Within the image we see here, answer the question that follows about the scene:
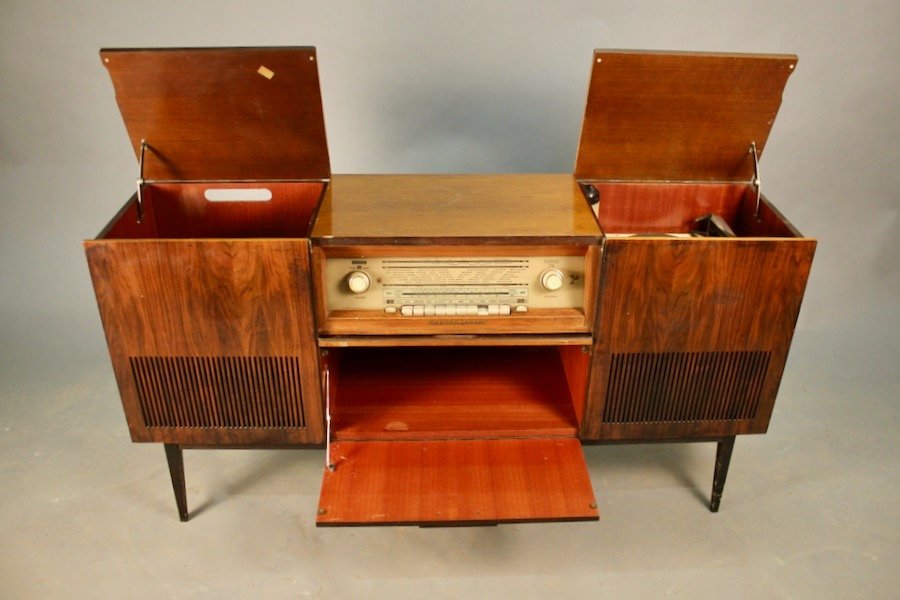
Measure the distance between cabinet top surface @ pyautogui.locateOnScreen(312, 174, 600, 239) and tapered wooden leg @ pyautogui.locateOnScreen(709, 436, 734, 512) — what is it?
686 mm

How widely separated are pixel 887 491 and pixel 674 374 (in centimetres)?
82

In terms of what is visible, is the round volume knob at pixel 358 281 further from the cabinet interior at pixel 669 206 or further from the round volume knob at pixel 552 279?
the cabinet interior at pixel 669 206

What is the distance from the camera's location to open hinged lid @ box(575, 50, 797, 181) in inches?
65.5

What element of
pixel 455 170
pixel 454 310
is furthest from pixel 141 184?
pixel 455 170

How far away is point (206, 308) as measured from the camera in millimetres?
1597

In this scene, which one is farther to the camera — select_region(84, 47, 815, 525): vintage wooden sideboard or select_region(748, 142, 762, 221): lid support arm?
select_region(748, 142, 762, 221): lid support arm

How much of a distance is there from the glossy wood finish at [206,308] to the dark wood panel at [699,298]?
635mm

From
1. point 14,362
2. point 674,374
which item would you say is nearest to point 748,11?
point 674,374

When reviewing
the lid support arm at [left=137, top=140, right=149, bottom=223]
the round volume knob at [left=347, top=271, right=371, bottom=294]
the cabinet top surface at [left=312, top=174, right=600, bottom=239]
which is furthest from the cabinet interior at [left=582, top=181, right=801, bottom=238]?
the lid support arm at [left=137, top=140, right=149, bottom=223]

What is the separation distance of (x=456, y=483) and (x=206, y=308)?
649mm

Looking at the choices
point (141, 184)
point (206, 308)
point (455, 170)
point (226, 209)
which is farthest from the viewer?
point (455, 170)

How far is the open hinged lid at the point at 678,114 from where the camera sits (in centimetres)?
166

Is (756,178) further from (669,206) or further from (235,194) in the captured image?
(235,194)

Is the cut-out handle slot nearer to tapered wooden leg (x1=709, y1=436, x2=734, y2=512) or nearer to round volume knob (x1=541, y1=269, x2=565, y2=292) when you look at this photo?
round volume knob (x1=541, y1=269, x2=565, y2=292)
